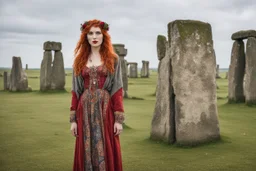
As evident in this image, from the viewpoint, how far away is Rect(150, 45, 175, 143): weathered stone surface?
697cm

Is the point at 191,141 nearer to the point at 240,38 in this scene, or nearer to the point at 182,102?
the point at 182,102

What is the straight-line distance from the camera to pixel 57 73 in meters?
20.0

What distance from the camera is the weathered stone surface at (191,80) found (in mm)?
6805

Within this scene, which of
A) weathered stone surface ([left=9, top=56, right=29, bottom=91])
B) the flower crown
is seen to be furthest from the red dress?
weathered stone surface ([left=9, top=56, right=29, bottom=91])

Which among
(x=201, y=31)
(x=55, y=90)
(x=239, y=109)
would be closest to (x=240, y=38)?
(x=239, y=109)

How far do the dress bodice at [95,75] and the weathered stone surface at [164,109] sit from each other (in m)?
2.69

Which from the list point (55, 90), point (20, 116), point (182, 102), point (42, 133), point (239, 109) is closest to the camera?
point (182, 102)

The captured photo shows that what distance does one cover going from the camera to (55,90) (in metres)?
20.0

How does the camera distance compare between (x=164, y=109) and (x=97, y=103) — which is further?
(x=164, y=109)

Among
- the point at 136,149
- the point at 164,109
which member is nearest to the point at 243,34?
the point at 164,109

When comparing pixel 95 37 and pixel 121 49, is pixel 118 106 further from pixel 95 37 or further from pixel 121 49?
pixel 121 49

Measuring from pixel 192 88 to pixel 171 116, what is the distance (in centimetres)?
68

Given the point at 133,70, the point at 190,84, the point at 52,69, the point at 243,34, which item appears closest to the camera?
the point at 190,84

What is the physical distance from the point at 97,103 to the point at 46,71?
1609 cm
